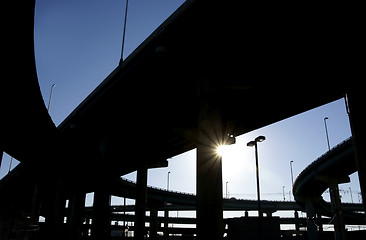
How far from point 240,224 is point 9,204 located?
81.0 meters

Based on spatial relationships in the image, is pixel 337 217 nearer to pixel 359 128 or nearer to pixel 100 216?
pixel 359 128

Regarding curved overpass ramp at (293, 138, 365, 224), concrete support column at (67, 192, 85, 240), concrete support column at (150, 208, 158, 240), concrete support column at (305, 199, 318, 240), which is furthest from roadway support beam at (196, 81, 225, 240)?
concrete support column at (150, 208, 158, 240)

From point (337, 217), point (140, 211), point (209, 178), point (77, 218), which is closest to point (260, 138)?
point (209, 178)

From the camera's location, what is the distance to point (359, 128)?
18.1 metres

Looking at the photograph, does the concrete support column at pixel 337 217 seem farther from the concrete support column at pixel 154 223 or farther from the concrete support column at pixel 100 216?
the concrete support column at pixel 154 223

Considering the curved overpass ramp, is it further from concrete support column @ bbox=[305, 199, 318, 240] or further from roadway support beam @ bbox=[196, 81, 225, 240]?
roadway support beam @ bbox=[196, 81, 225, 240]

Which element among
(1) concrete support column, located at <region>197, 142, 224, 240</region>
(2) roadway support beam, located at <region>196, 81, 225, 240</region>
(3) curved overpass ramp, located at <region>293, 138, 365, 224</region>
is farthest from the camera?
(3) curved overpass ramp, located at <region>293, 138, 365, 224</region>

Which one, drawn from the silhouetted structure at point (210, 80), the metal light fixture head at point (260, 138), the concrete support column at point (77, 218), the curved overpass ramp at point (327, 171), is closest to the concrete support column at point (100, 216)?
the concrete support column at point (77, 218)

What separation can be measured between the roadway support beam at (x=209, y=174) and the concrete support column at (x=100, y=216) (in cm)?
2982

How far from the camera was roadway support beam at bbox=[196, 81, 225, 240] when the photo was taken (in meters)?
17.5

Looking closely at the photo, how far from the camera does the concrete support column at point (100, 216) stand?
4387 cm

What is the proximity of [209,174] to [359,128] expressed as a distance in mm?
9224

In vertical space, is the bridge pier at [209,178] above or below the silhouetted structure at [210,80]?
below

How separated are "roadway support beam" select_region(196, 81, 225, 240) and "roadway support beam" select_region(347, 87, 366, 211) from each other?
7.78 m
